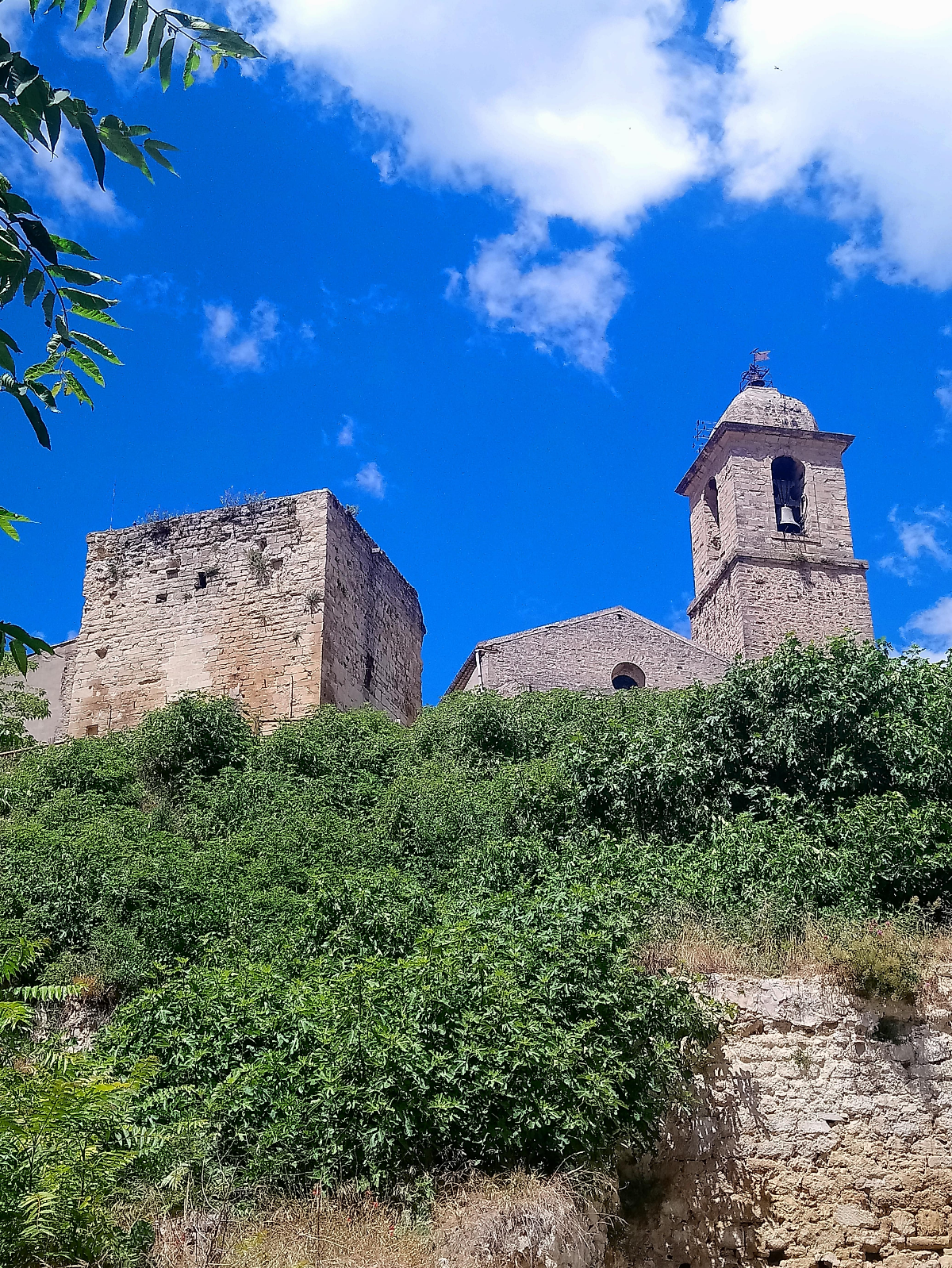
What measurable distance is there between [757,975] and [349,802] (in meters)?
5.87

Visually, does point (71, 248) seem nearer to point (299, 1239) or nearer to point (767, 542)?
point (299, 1239)

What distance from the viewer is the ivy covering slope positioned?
24.1 feet

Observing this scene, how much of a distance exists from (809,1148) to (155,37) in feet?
26.4

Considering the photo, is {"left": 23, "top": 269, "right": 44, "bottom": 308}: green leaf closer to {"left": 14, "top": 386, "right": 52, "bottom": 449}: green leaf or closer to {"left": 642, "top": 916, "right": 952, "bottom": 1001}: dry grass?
{"left": 14, "top": 386, "right": 52, "bottom": 449}: green leaf

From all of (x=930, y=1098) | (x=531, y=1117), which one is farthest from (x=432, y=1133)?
(x=930, y=1098)

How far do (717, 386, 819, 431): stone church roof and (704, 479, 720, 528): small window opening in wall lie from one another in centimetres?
171

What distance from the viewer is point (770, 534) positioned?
98.2 ft

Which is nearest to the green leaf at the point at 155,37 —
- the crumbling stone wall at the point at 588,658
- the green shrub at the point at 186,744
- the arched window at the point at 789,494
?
the green shrub at the point at 186,744

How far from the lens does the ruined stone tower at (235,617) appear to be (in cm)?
1927

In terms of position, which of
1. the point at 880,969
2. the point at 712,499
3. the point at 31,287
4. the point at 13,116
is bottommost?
the point at 880,969

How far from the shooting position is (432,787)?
13266mm

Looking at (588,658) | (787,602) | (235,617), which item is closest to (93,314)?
(235,617)

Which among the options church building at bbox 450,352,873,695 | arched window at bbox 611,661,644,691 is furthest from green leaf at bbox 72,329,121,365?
church building at bbox 450,352,873,695

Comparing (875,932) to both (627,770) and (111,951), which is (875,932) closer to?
(627,770)
